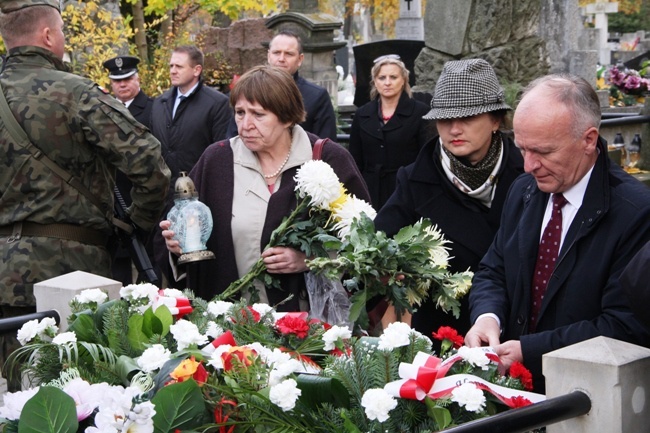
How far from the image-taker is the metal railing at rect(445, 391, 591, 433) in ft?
7.86

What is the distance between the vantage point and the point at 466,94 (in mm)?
4328

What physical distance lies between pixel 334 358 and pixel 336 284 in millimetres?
1531

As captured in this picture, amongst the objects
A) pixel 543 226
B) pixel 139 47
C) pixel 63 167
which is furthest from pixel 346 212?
pixel 139 47

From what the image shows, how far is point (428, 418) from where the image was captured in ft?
8.64

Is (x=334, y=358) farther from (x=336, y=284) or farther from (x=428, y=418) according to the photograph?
(x=336, y=284)

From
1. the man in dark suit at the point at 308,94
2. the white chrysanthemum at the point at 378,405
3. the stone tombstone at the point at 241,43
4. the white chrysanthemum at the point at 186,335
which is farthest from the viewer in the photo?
the stone tombstone at the point at 241,43

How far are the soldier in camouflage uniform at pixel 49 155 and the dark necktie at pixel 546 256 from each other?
2226mm

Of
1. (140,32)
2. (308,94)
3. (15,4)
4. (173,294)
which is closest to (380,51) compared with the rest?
(140,32)

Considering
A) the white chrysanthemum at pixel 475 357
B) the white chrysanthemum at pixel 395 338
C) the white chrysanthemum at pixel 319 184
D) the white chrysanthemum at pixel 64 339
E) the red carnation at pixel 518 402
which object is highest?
the white chrysanthemum at pixel 319 184

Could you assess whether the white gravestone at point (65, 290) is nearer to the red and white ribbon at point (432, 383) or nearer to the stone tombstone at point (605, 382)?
the red and white ribbon at point (432, 383)

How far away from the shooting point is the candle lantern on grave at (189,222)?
15.1 feet

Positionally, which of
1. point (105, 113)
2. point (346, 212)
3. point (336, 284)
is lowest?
point (336, 284)

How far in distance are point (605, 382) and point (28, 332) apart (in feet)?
5.91

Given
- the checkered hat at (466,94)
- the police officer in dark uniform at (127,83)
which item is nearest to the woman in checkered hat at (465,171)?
the checkered hat at (466,94)
